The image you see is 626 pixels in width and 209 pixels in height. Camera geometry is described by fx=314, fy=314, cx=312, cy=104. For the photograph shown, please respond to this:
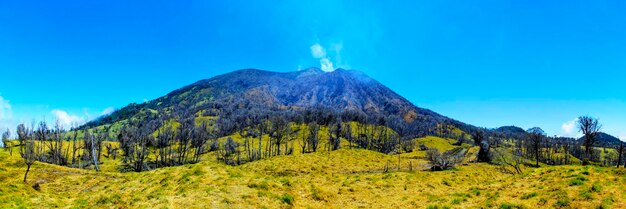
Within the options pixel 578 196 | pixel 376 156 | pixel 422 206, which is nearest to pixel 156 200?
pixel 422 206

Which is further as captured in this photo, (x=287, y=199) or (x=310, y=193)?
(x=310, y=193)

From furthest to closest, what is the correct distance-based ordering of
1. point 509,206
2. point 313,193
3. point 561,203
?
point 313,193 < point 509,206 < point 561,203

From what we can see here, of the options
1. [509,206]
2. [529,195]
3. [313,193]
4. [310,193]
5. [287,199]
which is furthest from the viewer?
[313,193]

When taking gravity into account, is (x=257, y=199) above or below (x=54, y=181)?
above

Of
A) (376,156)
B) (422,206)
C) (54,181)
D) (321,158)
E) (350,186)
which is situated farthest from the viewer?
(376,156)

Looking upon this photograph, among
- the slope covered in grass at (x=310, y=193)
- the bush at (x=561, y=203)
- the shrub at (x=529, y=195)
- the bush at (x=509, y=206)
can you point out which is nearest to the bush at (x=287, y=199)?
the slope covered in grass at (x=310, y=193)

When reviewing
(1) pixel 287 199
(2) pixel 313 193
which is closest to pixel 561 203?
(2) pixel 313 193

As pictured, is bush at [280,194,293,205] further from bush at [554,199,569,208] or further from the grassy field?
bush at [554,199,569,208]

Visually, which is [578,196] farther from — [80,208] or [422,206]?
[80,208]

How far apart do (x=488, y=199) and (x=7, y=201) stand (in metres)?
39.0

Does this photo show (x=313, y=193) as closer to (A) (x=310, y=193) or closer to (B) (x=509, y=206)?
(A) (x=310, y=193)

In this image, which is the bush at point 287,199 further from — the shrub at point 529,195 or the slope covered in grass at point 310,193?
the shrub at point 529,195

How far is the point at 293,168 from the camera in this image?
7500 centimetres

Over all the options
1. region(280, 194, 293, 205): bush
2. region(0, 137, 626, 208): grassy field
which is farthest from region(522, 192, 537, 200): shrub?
region(280, 194, 293, 205): bush
